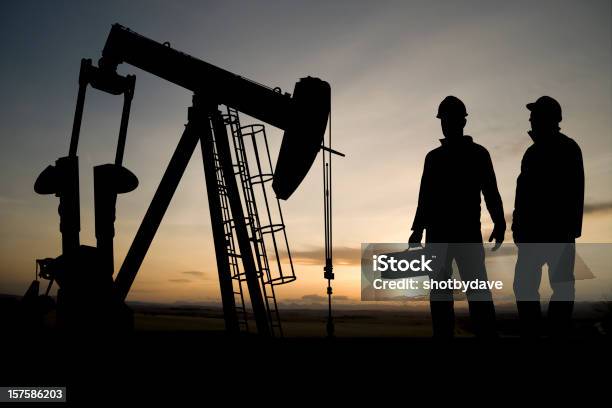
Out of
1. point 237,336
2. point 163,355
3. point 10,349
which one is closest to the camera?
point 163,355

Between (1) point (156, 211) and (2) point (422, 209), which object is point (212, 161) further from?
(2) point (422, 209)

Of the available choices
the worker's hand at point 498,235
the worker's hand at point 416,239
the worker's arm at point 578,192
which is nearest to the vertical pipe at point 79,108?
the worker's hand at point 416,239

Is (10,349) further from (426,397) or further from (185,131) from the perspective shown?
(426,397)

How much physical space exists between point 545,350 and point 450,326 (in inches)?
48.2

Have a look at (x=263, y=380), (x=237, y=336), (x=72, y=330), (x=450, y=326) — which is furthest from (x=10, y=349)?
(x=450, y=326)

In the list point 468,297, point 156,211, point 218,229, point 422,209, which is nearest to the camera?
point 468,297

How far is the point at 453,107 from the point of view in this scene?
379 cm

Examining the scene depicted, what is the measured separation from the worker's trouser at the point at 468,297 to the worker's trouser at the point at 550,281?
1.85 feet

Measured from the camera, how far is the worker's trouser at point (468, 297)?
142 inches

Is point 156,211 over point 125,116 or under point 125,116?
under

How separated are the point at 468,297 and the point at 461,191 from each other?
0.98 metres

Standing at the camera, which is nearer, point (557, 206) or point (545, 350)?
Answer: point (557, 206)

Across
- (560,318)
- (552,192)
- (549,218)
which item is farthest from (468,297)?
(552,192)

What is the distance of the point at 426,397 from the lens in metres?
3.06
